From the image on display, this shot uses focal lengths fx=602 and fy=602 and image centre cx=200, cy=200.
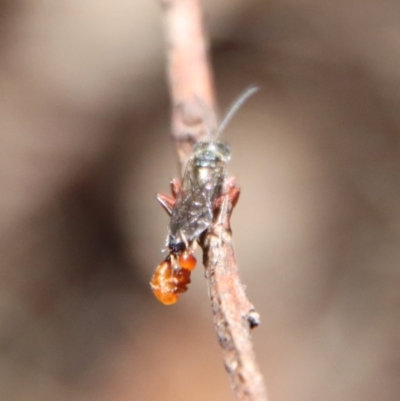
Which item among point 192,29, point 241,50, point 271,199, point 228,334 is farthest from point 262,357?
point 228,334

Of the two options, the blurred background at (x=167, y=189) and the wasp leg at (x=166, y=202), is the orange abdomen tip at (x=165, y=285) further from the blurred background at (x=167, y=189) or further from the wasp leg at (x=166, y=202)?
the blurred background at (x=167, y=189)

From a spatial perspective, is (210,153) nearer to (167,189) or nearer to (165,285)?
(165,285)

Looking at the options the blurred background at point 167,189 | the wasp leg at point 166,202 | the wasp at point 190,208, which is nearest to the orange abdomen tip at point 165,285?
the wasp at point 190,208

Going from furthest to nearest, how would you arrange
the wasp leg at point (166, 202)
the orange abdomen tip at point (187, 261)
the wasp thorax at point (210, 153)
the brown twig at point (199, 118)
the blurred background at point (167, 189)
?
the blurred background at point (167, 189) < the wasp leg at point (166, 202) < the wasp thorax at point (210, 153) < the orange abdomen tip at point (187, 261) < the brown twig at point (199, 118)

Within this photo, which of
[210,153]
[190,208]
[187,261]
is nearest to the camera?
[187,261]

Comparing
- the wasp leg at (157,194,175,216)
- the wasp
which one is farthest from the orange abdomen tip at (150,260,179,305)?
the wasp leg at (157,194,175,216)

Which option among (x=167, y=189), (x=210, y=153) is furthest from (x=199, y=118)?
(x=167, y=189)
